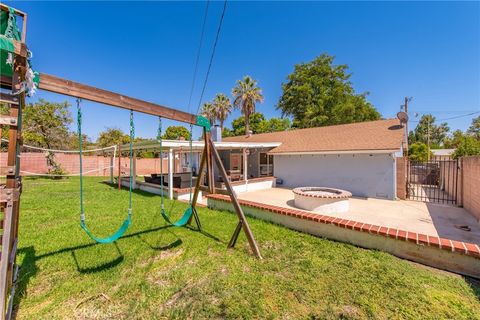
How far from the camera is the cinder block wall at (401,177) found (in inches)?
365

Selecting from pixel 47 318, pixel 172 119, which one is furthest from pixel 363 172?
pixel 47 318

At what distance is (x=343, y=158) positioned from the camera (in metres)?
11.0

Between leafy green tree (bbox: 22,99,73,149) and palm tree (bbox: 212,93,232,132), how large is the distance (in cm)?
1670

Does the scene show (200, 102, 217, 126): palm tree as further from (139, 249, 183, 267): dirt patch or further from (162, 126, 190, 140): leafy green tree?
(139, 249, 183, 267): dirt patch

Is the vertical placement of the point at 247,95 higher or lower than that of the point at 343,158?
higher

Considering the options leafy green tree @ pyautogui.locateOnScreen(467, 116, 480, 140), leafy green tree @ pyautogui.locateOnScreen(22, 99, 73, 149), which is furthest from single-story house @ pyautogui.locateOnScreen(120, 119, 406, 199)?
leafy green tree @ pyautogui.locateOnScreen(467, 116, 480, 140)

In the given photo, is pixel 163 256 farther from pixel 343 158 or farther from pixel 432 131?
pixel 432 131

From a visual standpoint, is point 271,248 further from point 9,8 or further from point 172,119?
point 9,8

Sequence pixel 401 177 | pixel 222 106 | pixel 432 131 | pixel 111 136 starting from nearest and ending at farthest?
pixel 401 177 → pixel 222 106 → pixel 111 136 → pixel 432 131

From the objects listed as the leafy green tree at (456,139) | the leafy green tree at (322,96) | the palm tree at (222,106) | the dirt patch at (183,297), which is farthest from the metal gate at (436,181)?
the leafy green tree at (456,139)

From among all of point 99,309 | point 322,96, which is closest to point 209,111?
point 322,96

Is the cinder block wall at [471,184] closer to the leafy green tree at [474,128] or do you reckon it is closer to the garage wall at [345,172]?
the garage wall at [345,172]

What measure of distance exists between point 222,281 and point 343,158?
996cm

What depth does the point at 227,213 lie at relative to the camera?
6.95m
